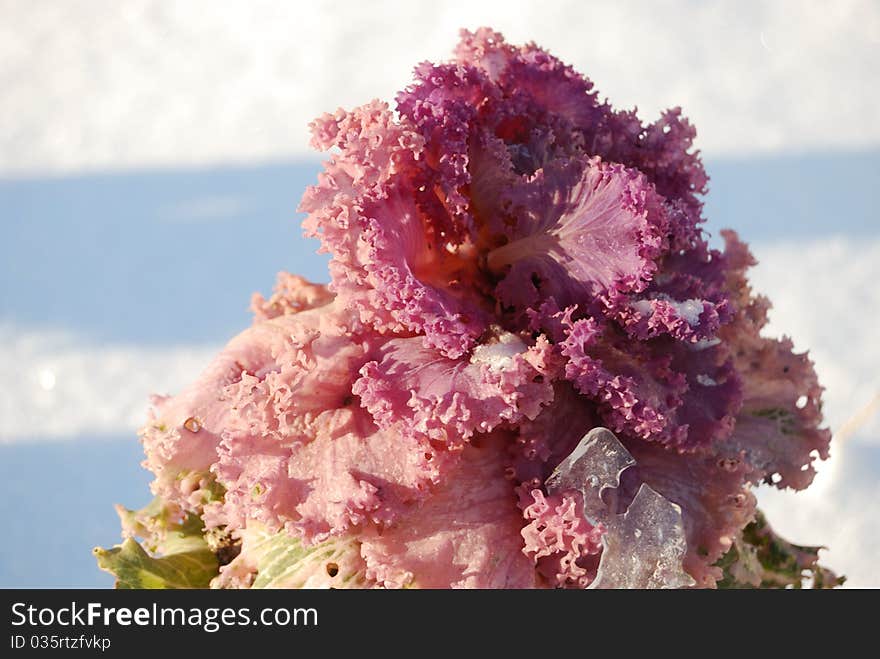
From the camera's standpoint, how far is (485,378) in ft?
4.68

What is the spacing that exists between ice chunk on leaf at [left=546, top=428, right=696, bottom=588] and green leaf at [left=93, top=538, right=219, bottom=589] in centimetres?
74

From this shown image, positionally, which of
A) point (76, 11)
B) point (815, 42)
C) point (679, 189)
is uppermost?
point (76, 11)

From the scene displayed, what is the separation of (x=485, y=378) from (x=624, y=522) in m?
0.30

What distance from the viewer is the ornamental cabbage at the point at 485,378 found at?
1439mm

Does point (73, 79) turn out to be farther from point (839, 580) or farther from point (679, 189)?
point (839, 580)

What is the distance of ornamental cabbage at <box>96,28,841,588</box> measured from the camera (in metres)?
1.44

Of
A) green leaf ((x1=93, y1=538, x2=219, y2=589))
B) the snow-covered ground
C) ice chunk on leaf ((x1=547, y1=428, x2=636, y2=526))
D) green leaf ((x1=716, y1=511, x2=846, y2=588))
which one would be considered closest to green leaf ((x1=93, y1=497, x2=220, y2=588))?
green leaf ((x1=93, y1=538, x2=219, y2=589))

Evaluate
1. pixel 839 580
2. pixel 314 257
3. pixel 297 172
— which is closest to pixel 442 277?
pixel 839 580

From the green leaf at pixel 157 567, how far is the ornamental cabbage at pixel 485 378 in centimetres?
1

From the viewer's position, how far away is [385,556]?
1450mm

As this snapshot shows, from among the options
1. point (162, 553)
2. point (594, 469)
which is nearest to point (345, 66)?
point (162, 553)

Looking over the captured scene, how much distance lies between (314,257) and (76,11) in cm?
140

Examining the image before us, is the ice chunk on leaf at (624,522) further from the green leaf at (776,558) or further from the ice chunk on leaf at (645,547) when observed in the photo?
the green leaf at (776,558)

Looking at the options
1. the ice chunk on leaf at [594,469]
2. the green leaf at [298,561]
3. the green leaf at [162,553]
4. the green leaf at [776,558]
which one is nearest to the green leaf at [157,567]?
the green leaf at [162,553]
